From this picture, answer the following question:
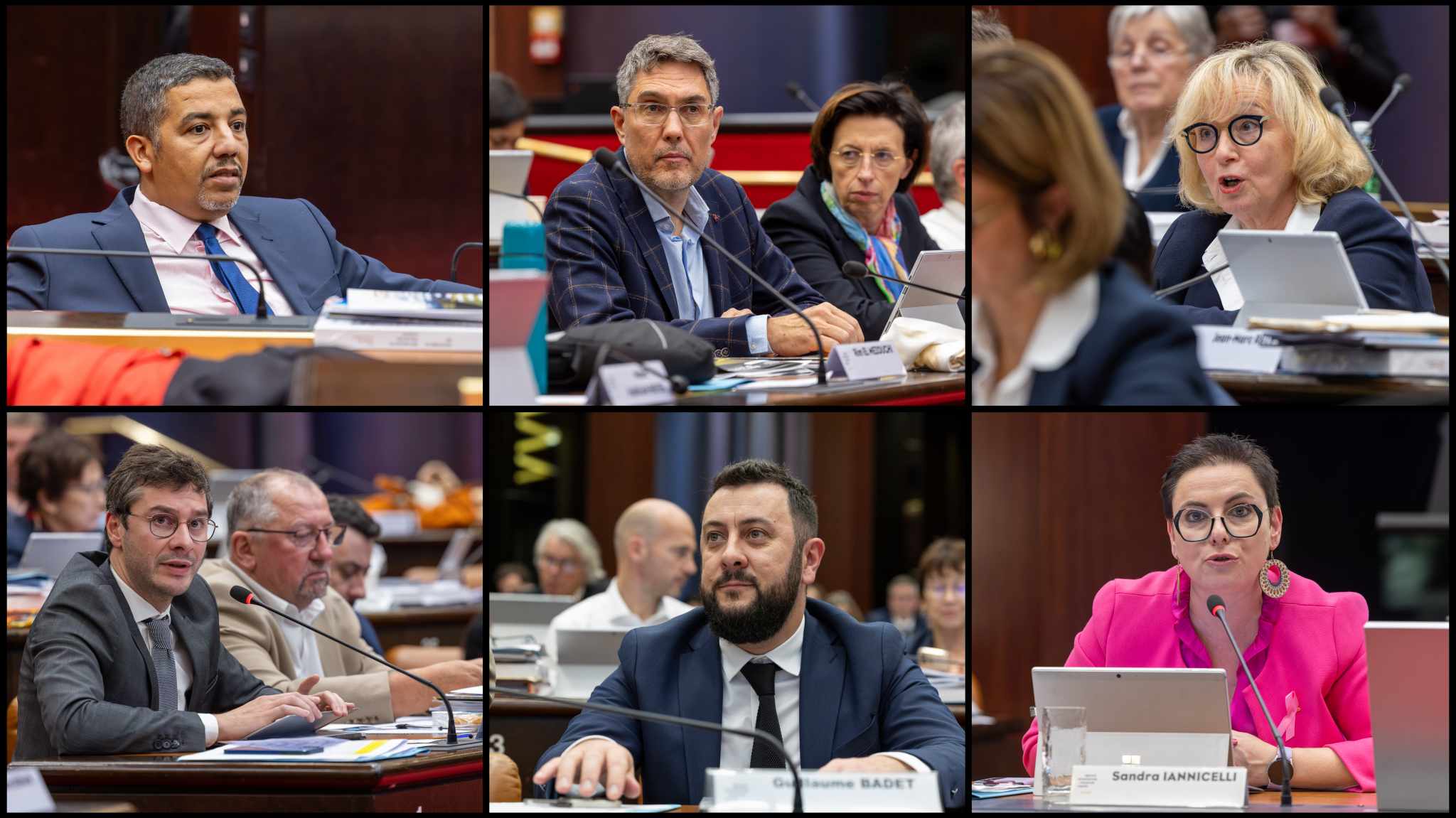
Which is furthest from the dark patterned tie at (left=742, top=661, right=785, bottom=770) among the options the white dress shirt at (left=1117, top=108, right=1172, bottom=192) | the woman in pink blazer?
the white dress shirt at (left=1117, top=108, right=1172, bottom=192)

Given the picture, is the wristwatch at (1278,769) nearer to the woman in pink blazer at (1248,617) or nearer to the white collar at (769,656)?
the woman in pink blazer at (1248,617)

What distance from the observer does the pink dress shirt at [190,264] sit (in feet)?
10.2

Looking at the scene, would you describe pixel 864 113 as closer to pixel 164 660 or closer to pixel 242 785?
pixel 164 660

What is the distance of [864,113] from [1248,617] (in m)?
1.56

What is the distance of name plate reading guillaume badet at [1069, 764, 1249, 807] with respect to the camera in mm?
2389


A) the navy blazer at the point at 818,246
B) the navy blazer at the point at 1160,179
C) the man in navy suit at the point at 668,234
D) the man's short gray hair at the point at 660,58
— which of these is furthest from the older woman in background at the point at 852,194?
the navy blazer at the point at 1160,179

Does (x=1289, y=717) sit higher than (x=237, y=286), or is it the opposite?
(x=237, y=286)

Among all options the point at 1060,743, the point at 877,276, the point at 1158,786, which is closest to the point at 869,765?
the point at 1060,743

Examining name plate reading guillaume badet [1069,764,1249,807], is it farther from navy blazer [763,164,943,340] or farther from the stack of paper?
navy blazer [763,164,943,340]

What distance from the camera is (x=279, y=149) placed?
5.08 meters

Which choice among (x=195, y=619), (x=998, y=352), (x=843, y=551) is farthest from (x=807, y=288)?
(x=843, y=551)

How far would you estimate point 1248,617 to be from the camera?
2891 mm

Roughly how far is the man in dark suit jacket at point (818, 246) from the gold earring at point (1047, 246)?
4.59 feet

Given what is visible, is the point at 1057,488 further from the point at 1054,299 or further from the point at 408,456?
the point at 408,456
